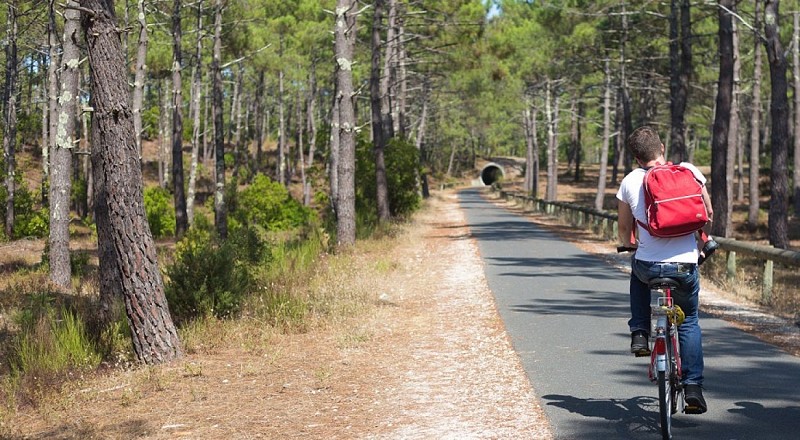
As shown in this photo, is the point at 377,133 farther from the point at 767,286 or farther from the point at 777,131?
the point at 767,286

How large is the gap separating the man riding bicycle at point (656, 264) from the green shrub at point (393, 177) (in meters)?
21.7

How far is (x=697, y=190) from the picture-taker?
5.28 m

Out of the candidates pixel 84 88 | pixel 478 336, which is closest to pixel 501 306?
pixel 478 336

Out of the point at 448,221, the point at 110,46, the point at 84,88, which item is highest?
the point at 84,88

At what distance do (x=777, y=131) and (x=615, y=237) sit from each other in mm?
5418

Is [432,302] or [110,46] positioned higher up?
[110,46]

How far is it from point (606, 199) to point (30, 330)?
1945 inches

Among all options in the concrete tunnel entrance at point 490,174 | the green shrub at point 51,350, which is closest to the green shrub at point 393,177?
the green shrub at point 51,350

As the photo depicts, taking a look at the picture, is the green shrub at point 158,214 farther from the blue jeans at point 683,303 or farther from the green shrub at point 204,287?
the blue jeans at point 683,303

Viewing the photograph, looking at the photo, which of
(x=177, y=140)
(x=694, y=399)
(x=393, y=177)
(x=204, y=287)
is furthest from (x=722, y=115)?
(x=177, y=140)

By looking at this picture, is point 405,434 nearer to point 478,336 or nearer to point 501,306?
point 478,336

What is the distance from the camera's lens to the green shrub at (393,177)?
28672 millimetres

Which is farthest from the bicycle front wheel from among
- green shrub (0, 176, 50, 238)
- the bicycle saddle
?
green shrub (0, 176, 50, 238)

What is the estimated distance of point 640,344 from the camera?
5.67 m
